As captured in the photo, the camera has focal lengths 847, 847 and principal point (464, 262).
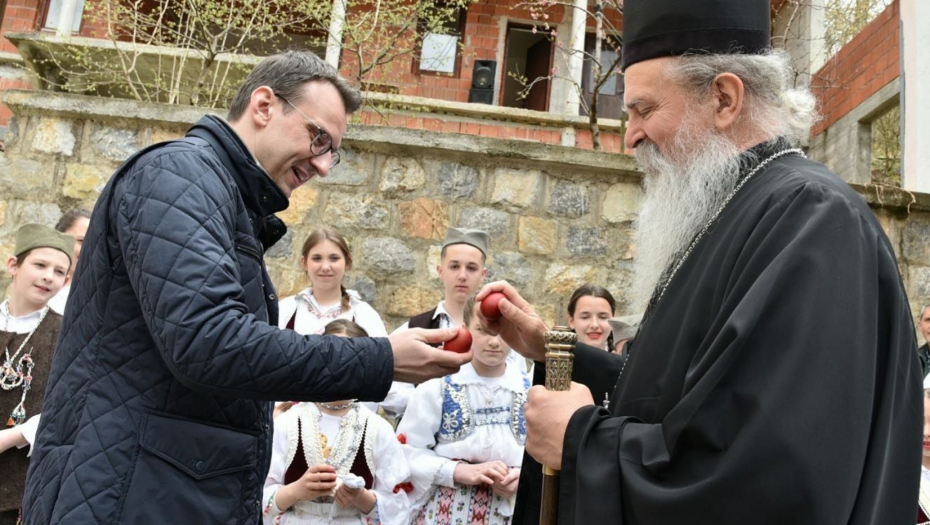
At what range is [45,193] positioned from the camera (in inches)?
259

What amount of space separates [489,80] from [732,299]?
1348cm

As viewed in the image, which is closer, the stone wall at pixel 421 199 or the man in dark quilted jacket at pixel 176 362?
the man in dark quilted jacket at pixel 176 362

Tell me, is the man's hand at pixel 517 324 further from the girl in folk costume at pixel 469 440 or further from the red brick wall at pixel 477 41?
the red brick wall at pixel 477 41

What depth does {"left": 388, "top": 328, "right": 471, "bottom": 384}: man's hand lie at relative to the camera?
7.43 feet

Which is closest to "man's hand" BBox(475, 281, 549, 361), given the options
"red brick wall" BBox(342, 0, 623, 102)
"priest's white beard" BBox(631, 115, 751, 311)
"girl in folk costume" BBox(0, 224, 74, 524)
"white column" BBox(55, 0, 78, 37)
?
"priest's white beard" BBox(631, 115, 751, 311)

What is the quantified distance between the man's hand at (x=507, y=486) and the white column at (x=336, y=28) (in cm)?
526

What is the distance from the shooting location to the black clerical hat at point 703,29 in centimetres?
231

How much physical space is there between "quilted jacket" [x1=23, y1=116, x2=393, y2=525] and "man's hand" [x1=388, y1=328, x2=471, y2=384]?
0.06m

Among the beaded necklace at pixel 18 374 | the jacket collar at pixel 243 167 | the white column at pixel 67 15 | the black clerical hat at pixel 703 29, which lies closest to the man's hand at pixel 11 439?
the beaded necklace at pixel 18 374

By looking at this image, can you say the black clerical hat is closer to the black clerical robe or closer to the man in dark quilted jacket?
the black clerical robe

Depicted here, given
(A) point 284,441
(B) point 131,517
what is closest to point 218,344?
(B) point 131,517

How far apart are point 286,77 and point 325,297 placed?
303cm

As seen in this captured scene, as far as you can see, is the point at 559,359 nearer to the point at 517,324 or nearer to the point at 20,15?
the point at 517,324

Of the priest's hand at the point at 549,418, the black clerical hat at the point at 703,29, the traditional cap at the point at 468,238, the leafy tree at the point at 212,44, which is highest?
the leafy tree at the point at 212,44
